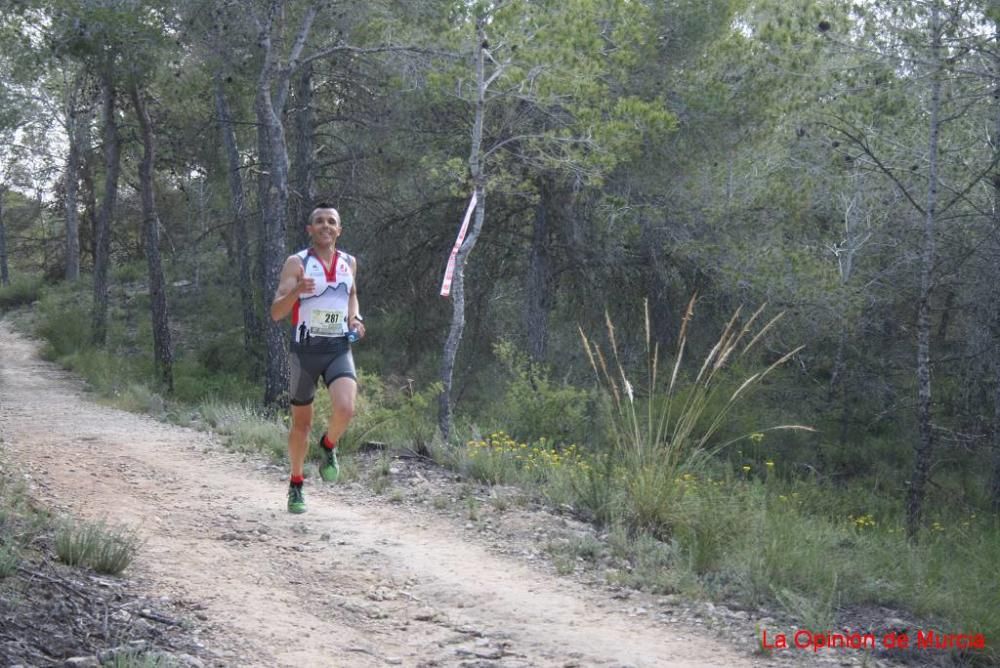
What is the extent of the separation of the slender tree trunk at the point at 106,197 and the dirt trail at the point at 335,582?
1296 cm

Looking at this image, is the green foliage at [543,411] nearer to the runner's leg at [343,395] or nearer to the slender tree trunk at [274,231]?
the slender tree trunk at [274,231]

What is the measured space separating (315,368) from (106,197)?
18.8 metres

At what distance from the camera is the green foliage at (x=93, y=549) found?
17.5 feet

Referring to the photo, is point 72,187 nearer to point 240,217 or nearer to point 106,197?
point 106,197

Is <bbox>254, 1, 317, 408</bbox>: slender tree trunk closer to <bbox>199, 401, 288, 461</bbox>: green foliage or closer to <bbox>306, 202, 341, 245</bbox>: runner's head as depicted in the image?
<bbox>199, 401, 288, 461</bbox>: green foliage

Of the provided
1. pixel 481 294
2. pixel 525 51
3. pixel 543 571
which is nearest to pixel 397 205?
pixel 481 294

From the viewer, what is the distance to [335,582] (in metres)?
5.78

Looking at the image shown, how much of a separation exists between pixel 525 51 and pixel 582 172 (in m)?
2.15

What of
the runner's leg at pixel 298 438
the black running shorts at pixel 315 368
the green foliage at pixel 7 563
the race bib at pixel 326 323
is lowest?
the green foliage at pixel 7 563

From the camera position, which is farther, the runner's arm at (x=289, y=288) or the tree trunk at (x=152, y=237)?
the tree trunk at (x=152, y=237)

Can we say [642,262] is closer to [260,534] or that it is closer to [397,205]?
[397,205]

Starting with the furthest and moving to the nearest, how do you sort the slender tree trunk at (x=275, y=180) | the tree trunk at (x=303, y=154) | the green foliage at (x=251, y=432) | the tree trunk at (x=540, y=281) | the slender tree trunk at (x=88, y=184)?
the slender tree trunk at (x=88, y=184)
the tree trunk at (x=303, y=154)
the tree trunk at (x=540, y=281)
the slender tree trunk at (x=275, y=180)
the green foliage at (x=251, y=432)

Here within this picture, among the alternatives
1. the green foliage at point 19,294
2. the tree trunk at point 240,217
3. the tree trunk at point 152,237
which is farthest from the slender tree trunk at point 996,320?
the green foliage at point 19,294

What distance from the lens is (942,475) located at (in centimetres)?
2089
